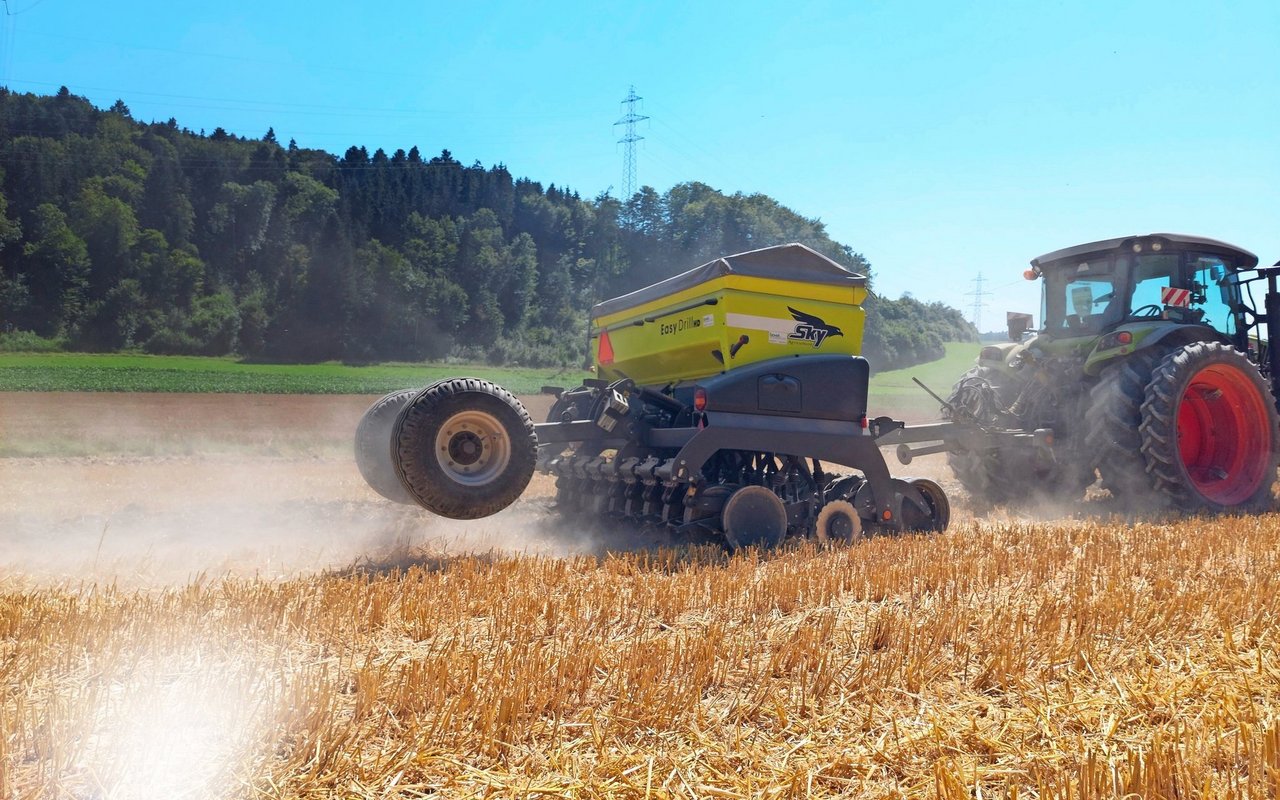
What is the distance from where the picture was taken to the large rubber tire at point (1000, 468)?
317 inches

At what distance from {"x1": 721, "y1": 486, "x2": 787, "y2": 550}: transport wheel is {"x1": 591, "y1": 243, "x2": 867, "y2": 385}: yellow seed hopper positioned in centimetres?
92

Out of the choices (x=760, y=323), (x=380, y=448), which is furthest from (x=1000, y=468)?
(x=380, y=448)

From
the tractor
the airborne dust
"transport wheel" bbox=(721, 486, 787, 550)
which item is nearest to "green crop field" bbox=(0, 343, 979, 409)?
the airborne dust

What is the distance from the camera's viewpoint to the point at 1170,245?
26.4ft

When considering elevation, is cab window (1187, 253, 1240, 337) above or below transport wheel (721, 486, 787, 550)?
above

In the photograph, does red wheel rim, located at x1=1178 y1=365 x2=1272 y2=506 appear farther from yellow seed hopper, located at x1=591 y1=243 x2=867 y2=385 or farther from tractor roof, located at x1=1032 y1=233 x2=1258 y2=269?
yellow seed hopper, located at x1=591 y1=243 x2=867 y2=385

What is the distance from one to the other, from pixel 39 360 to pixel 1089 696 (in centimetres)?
2638

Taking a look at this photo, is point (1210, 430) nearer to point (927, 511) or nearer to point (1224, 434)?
point (1224, 434)

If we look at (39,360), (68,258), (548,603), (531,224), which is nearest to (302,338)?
(68,258)

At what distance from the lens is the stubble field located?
228 centimetres

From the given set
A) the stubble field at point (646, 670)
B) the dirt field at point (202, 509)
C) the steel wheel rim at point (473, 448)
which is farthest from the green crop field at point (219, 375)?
the stubble field at point (646, 670)

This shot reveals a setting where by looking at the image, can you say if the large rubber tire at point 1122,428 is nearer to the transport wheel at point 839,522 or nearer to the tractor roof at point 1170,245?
the tractor roof at point 1170,245

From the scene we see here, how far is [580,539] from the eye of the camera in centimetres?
650

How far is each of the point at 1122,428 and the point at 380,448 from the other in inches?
236
